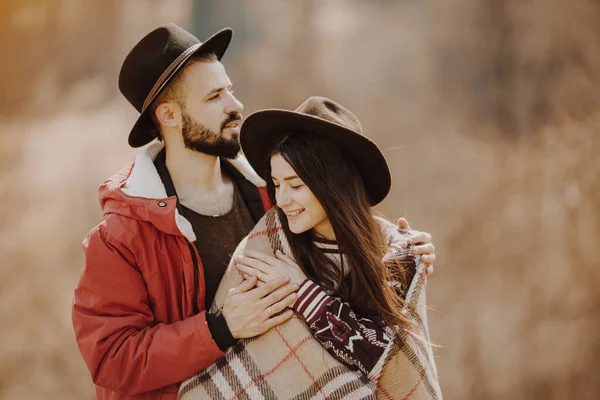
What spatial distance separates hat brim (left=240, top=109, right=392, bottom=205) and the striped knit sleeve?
43 cm

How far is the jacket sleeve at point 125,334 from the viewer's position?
2055 mm

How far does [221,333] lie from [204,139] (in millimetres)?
717

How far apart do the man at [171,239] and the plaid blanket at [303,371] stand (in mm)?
45

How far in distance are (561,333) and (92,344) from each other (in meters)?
3.49

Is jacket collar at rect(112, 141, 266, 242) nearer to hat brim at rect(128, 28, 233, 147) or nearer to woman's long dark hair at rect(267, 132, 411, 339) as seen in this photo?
hat brim at rect(128, 28, 233, 147)

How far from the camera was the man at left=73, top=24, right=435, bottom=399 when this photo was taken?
206cm

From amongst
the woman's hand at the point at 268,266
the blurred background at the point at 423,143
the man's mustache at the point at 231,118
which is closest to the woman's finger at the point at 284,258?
the woman's hand at the point at 268,266

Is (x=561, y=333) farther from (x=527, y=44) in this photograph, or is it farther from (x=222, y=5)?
(x=222, y=5)

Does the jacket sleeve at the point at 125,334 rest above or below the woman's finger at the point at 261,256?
below

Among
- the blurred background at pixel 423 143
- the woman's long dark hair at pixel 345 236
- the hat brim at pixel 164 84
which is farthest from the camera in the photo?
the blurred background at pixel 423 143

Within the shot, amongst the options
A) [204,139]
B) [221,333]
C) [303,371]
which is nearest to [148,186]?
[204,139]

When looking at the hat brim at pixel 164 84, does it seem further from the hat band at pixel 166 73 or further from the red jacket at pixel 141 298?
the red jacket at pixel 141 298

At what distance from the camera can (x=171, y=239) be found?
2213 mm

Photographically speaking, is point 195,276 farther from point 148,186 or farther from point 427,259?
point 427,259
